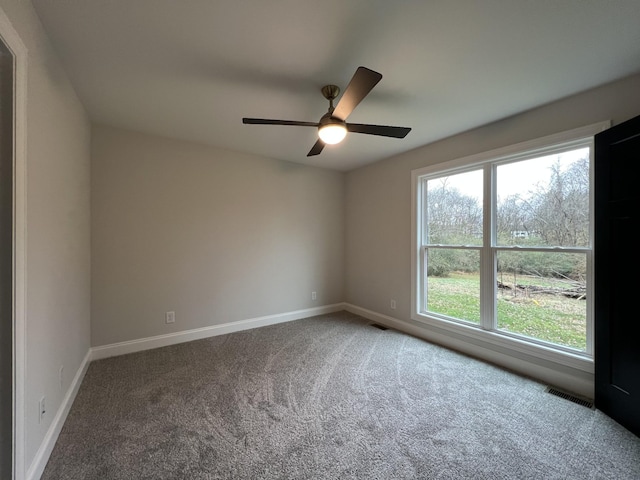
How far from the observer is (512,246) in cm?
270

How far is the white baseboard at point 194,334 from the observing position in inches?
111

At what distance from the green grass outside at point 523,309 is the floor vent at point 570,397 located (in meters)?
0.41

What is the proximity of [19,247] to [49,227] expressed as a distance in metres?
0.46

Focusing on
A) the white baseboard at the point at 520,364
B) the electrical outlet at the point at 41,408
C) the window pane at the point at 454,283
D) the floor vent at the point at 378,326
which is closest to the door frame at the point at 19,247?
the electrical outlet at the point at 41,408

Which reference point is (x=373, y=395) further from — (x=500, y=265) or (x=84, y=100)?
(x=84, y=100)

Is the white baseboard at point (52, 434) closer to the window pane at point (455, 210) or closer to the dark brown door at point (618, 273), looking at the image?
the dark brown door at point (618, 273)

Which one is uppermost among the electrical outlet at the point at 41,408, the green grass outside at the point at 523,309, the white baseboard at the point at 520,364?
the green grass outside at the point at 523,309

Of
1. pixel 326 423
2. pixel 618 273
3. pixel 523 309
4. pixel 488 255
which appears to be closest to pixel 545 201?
pixel 488 255

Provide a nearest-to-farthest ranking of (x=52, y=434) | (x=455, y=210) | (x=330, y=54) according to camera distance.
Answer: (x=52, y=434) < (x=330, y=54) < (x=455, y=210)

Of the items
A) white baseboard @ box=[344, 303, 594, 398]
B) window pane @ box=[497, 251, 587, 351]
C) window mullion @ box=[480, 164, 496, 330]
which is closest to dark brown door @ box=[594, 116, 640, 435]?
white baseboard @ box=[344, 303, 594, 398]

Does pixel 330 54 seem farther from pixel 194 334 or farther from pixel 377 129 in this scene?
pixel 194 334

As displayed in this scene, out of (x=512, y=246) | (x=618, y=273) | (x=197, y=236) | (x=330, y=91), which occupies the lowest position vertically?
(x=618, y=273)

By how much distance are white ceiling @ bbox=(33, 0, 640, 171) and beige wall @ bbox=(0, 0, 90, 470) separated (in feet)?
0.73

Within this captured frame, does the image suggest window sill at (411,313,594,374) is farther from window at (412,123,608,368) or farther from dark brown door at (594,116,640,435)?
dark brown door at (594,116,640,435)
